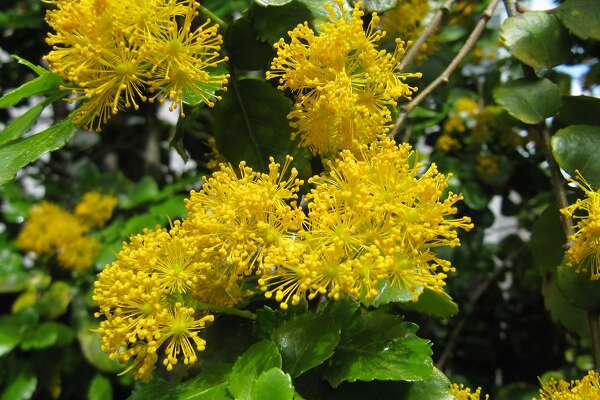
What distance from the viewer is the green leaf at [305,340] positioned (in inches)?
28.4

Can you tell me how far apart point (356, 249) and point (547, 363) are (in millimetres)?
1733

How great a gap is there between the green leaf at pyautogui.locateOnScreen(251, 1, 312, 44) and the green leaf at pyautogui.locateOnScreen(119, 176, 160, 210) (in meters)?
0.99

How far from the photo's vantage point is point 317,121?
834 mm

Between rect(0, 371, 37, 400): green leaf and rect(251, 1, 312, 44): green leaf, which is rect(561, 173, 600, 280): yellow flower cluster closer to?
rect(251, 1, 312, 44): green leaf

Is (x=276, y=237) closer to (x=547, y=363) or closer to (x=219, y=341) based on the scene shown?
(x=219, y=341)

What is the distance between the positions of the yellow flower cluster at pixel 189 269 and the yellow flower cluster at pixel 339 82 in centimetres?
10

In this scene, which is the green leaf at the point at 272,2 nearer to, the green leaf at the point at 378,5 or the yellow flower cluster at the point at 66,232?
the green leaf at the point at 378,5

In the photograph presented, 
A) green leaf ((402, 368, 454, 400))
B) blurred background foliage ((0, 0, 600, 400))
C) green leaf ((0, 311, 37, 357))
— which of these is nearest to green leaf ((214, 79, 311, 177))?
blurred background foliage ((0, 0, 600, 400))

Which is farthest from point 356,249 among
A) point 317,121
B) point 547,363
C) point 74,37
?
point 547,363

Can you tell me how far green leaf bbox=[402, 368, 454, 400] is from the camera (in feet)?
2.48

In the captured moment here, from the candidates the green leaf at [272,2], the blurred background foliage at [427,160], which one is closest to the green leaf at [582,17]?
the blurred background foliage at [427,160]

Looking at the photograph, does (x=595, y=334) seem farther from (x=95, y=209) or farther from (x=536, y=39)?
(x=95, y=209)

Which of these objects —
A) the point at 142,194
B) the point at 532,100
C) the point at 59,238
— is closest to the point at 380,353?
the point at 532,100

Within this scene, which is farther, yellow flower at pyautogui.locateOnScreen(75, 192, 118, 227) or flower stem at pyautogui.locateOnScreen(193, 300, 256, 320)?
yellow flower at pyautogui.locateOnScreen(75, 192, 118, 227)
